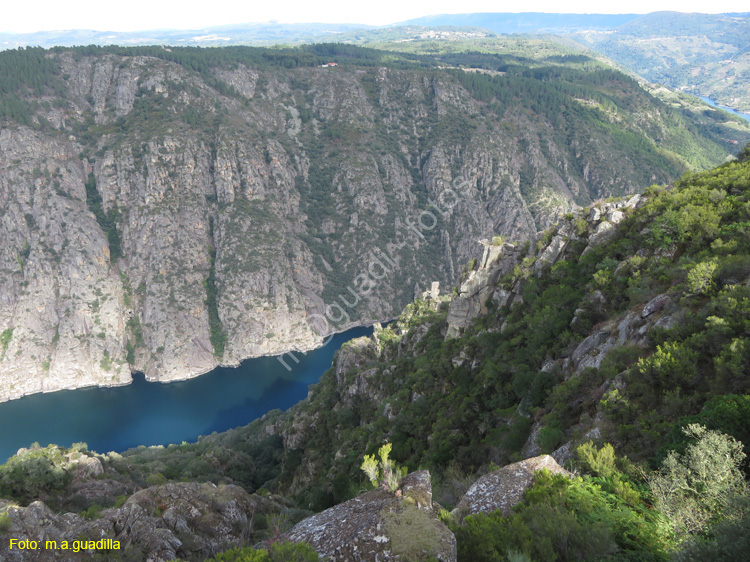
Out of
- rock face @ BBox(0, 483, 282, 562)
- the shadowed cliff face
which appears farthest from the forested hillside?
the shadowed cliff face

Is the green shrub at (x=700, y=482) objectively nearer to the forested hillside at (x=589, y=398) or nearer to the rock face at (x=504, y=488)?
the forested hillside at (x=589, y=398)

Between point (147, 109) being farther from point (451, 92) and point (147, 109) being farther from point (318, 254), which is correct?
point (451, 92)

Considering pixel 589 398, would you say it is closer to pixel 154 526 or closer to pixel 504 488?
pixel 504 488

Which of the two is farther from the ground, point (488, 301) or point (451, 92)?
point (451, 92)

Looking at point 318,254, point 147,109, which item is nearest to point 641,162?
point 318,254

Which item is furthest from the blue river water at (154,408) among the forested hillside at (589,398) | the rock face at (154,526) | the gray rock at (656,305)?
the gray rock at (656,305)

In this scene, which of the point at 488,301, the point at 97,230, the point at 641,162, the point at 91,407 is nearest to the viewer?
the point at 488,301
